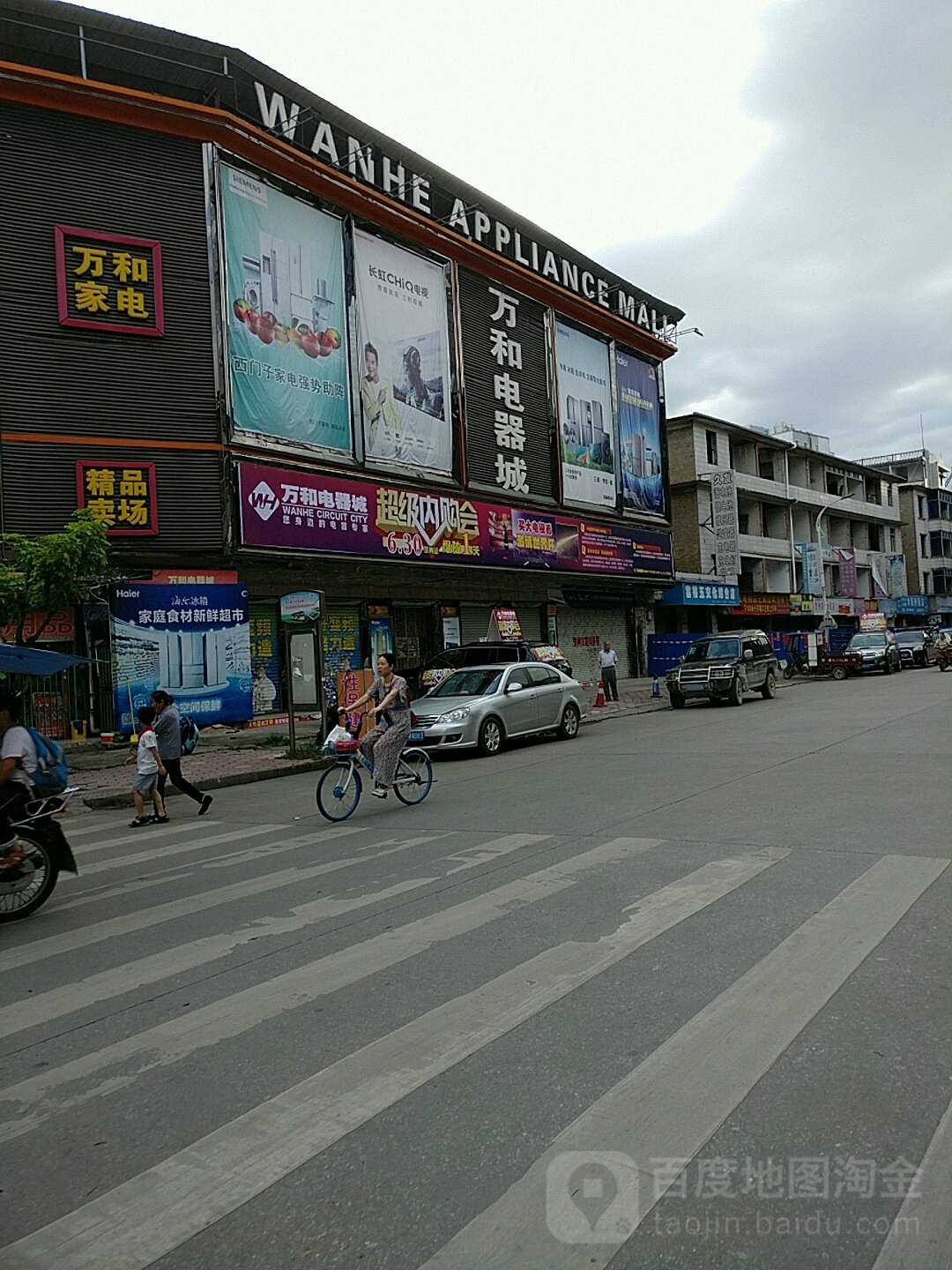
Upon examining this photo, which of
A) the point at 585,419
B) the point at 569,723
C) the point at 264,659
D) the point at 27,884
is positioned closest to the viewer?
the point at 27,884

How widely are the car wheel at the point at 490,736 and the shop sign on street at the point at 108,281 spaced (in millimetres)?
10709

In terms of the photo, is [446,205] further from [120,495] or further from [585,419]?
[120,495]

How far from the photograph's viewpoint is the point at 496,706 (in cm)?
1652

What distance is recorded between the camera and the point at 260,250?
21547 millimetres

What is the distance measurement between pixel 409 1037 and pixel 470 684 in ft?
43.0

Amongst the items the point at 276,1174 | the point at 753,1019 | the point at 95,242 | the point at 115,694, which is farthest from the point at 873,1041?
the point at 95,242

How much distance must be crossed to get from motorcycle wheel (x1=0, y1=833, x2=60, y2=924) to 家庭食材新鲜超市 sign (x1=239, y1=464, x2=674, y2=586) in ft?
45.1

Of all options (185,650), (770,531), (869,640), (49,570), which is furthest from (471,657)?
(770,531)

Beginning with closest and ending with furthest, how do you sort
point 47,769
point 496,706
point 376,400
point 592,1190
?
point 592,1190 < point 47,769 < point 496,706 < point 376,400

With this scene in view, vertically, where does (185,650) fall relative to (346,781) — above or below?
above

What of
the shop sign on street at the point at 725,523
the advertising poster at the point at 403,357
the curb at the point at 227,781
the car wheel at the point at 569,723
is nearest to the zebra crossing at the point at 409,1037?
the curb at the point at 227,781

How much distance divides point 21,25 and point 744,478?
36449 mm

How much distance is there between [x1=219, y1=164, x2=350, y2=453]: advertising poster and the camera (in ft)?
68.7

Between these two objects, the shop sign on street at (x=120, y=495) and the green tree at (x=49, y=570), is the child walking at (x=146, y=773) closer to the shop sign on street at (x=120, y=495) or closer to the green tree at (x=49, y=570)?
the green tree at (x=49, y=570)
